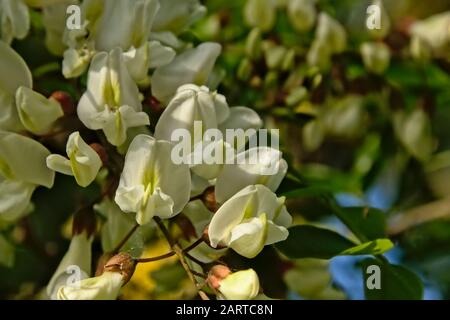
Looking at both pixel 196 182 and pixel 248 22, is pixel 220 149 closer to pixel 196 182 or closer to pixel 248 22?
pixel 196 182

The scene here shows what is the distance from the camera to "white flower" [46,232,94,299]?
93 cm

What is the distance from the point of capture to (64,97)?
0.94 meters

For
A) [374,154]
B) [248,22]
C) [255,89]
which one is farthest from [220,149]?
[374,154]

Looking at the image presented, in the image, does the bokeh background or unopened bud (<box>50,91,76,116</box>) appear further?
the bokeh background

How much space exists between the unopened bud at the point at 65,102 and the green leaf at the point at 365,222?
29 centimetres

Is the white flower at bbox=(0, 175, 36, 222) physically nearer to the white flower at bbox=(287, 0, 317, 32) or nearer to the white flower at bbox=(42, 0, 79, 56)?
the white flower at bbox=(42, 0, 79, 56)

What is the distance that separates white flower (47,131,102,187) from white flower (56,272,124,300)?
0.10 m

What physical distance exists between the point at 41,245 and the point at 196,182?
49cm

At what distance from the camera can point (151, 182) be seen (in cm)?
88

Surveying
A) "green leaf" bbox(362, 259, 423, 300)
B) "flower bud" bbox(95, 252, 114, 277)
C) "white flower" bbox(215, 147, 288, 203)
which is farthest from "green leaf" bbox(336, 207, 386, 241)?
"flower bud" bbox(95, 252, 114, 277)

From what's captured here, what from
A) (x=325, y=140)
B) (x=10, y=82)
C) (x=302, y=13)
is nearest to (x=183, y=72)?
(x=10, y=82)

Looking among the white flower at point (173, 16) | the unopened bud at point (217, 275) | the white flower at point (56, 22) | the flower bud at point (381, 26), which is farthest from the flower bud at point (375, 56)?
the unopened bud at point (217, 275)

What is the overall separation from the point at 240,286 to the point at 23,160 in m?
0.24

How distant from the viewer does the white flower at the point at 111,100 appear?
0.89m
